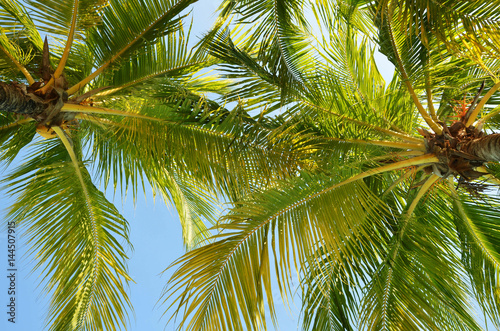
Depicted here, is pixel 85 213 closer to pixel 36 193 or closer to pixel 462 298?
pixel 36 193

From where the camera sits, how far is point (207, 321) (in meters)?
3.12

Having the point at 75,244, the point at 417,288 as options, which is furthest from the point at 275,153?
the point at 75,244

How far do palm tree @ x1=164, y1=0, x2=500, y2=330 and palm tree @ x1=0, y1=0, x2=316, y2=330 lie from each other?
1.43ft

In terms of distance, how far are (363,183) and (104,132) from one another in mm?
2720

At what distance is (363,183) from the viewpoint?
12.1 ft

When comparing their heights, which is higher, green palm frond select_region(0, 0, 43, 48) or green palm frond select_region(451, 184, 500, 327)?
green palm frond select_region(0, 0, 43, 48)

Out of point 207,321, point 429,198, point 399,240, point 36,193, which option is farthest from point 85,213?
point 429,198

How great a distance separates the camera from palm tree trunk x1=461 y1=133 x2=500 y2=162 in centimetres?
315

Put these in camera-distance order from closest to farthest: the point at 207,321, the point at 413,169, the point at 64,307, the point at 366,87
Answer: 1. the point at 207,321
2. the point at 413,169
3. the point at 64,307
4. the point at 366,87

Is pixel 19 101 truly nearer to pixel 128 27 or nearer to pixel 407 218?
pixel 128 27

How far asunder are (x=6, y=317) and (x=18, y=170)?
7781mm

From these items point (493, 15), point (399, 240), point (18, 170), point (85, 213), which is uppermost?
point (18, 170)

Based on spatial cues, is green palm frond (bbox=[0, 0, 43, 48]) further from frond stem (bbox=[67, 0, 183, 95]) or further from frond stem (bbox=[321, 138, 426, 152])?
frond stem (bbox=[321, 138, 426, 152])

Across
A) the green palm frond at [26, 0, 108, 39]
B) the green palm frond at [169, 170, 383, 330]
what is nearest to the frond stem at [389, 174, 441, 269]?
the green palm frond at [169, 170, 383, 330]
